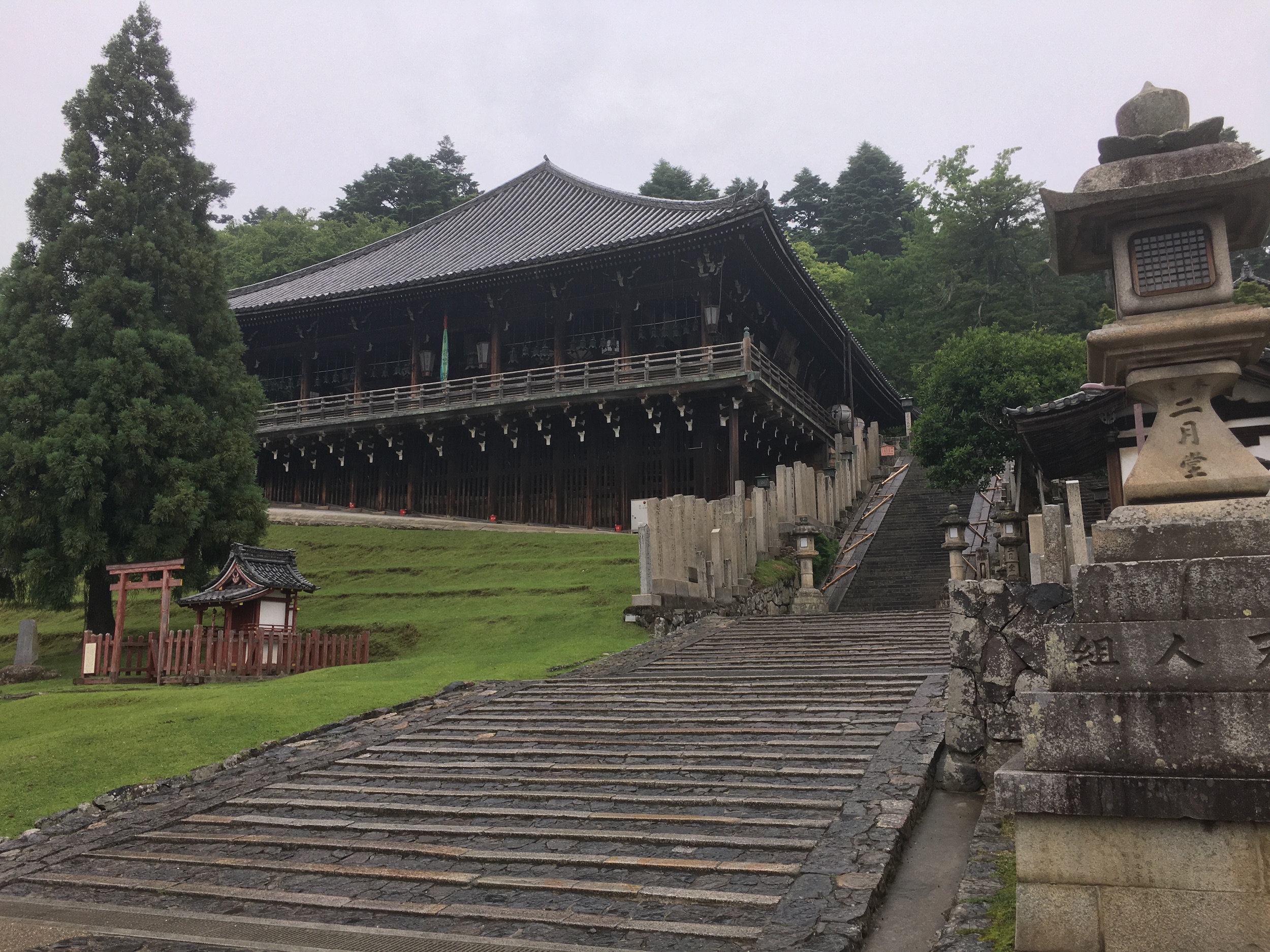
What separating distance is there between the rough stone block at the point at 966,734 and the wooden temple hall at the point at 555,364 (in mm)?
16932

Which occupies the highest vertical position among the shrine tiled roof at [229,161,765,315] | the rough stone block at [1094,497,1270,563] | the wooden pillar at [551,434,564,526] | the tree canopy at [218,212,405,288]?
the tree canopy at [218,212,405,288]

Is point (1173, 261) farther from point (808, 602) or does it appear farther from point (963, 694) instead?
point (808, 602)

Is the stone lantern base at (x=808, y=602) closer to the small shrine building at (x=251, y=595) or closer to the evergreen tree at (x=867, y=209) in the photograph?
the small shrine building at (x=251, y=595)

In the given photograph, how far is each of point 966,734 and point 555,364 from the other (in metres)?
21.0

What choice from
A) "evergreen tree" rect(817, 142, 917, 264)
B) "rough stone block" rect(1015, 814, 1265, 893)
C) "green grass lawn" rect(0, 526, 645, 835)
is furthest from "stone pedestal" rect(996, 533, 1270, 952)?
"evergreen tree" rect(817, 142, 917, 264)

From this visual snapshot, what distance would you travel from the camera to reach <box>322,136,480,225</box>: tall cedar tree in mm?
53406

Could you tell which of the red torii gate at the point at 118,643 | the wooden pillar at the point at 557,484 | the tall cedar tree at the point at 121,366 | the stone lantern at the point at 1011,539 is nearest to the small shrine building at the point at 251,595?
the red torii gate at the point at 118,643

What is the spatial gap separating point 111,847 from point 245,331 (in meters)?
27.1

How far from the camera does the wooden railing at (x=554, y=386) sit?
915 inches

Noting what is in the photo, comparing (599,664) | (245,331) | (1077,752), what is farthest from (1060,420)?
(245,331)

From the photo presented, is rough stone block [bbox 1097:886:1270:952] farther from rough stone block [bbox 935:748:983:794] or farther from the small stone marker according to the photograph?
the small stone marker

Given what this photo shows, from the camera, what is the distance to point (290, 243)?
160ft

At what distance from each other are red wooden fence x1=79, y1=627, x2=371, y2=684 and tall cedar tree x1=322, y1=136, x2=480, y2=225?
42.5 meters

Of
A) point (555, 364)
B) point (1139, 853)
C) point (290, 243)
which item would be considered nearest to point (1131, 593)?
point (1139, 853)
